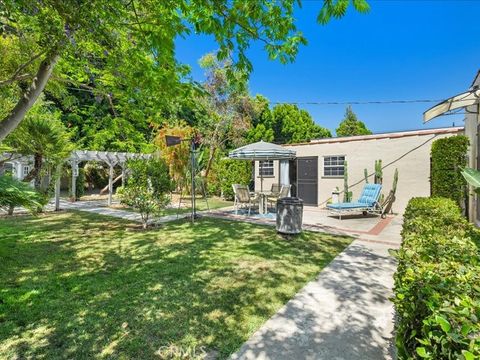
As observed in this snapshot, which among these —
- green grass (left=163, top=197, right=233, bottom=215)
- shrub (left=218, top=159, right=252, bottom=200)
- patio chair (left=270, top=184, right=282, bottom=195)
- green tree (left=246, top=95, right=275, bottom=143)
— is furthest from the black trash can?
green tree (left=246, top=95, right=275, bottom=143)

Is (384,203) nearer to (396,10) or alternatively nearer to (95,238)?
(396,10)

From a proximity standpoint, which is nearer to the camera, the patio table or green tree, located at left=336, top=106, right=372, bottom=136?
the patio table

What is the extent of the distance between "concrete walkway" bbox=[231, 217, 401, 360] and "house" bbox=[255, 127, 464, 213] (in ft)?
24.6

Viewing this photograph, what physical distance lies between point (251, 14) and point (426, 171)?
33.6 feet

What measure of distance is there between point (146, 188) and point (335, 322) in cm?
617

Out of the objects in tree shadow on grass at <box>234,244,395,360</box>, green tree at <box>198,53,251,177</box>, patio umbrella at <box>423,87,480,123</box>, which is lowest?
tree shadow on grass at <box>234,244,395,360</box>

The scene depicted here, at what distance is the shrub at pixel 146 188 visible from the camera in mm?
7504

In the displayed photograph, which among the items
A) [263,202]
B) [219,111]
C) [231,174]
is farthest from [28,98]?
[219,111]

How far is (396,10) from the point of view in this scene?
777 cm

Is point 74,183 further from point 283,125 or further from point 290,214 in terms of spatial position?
point 283,125

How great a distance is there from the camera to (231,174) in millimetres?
15336

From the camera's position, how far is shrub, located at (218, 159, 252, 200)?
1499cm

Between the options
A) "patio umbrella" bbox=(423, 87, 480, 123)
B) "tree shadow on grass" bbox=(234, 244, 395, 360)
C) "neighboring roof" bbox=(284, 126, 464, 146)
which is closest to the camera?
"tree shadow on grass" bbox=(234, 244, 395, 360)

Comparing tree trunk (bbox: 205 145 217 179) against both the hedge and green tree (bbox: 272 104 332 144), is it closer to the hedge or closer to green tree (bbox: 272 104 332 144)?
green tree (bbox: 272 104 332 144)
